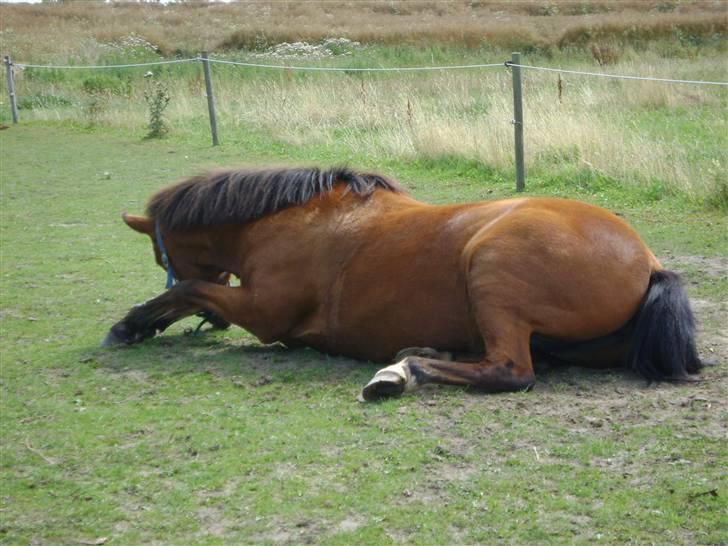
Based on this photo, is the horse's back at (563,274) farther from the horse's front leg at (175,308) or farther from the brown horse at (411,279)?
the horse's front leg at (175,308)

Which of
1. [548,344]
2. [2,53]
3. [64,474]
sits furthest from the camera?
[2,53]

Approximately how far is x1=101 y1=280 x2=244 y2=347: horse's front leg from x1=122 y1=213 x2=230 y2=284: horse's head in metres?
0.19

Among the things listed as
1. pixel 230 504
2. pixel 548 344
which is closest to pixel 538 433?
pixel 548 344

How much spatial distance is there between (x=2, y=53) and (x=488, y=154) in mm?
27721

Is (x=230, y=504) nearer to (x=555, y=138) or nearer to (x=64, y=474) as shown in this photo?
(x=64, y=474)

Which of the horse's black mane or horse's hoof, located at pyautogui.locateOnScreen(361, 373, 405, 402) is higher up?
the horse's black mane

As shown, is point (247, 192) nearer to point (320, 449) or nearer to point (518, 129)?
point (320, 449)

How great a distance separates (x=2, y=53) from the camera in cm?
3516

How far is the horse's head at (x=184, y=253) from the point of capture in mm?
6262

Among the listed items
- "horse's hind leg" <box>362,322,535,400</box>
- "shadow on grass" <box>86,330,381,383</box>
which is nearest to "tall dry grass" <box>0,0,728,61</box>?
"shadow on grass" <box>86,330,381,383</box>

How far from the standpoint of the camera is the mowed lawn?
3537 millimetres

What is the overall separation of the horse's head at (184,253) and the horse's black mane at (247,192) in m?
0.08

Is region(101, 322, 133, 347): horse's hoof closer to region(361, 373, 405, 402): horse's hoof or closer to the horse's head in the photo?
the horse's head

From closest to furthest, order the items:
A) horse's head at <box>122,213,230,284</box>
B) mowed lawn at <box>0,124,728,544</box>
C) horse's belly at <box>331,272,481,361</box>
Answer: mowed lawn at <box>0,124,728,544</box> < horse's belly at <box>331,272,481,361</box> < horse's head at <box>122,213,230,284</box>
